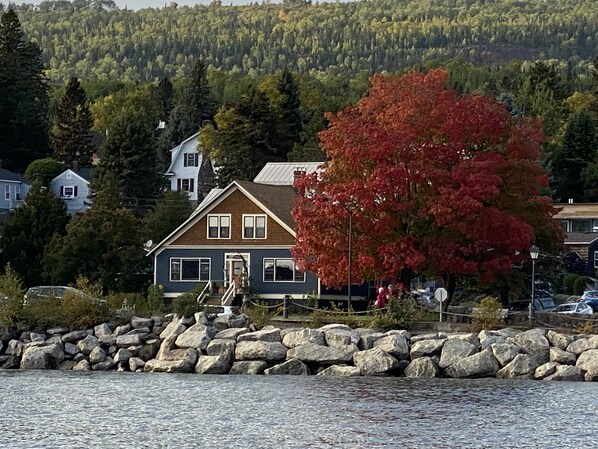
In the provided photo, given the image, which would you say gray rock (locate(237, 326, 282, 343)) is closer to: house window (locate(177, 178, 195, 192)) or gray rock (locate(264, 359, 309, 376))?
gray rock (locate(264, 359, 309, 376))

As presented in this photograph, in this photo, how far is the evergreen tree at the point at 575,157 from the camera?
111188 mm

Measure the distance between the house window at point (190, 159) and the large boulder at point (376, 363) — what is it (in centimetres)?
8026

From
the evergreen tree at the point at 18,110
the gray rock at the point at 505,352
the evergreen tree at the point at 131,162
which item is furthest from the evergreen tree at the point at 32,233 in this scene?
the evergreen tree at the point at 18,110

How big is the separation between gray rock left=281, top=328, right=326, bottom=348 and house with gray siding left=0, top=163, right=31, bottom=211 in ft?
215

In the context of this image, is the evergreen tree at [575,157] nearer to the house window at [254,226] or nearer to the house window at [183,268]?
the house window at [254,226]

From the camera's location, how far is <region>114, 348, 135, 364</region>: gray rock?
52.2 meters

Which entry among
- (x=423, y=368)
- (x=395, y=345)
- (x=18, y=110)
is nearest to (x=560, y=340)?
(x=423, y=368)

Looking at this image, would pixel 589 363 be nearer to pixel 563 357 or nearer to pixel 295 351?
pixel 563 357

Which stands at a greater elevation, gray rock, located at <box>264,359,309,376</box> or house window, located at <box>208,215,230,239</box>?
house window, located at <box>208,215,230,239</box>

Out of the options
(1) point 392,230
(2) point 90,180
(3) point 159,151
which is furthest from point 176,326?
(3) point 159,151

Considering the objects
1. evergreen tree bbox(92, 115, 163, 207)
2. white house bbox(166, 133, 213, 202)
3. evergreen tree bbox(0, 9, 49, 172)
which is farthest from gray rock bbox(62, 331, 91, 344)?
white house bbox(166, 133, 213, 202)

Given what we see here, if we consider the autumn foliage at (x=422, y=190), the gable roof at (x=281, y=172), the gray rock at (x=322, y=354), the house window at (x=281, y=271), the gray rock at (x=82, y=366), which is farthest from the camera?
the gable roof at (x=281, y=172)

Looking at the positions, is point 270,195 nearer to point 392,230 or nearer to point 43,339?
point 392,230

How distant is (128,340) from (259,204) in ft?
53.9
